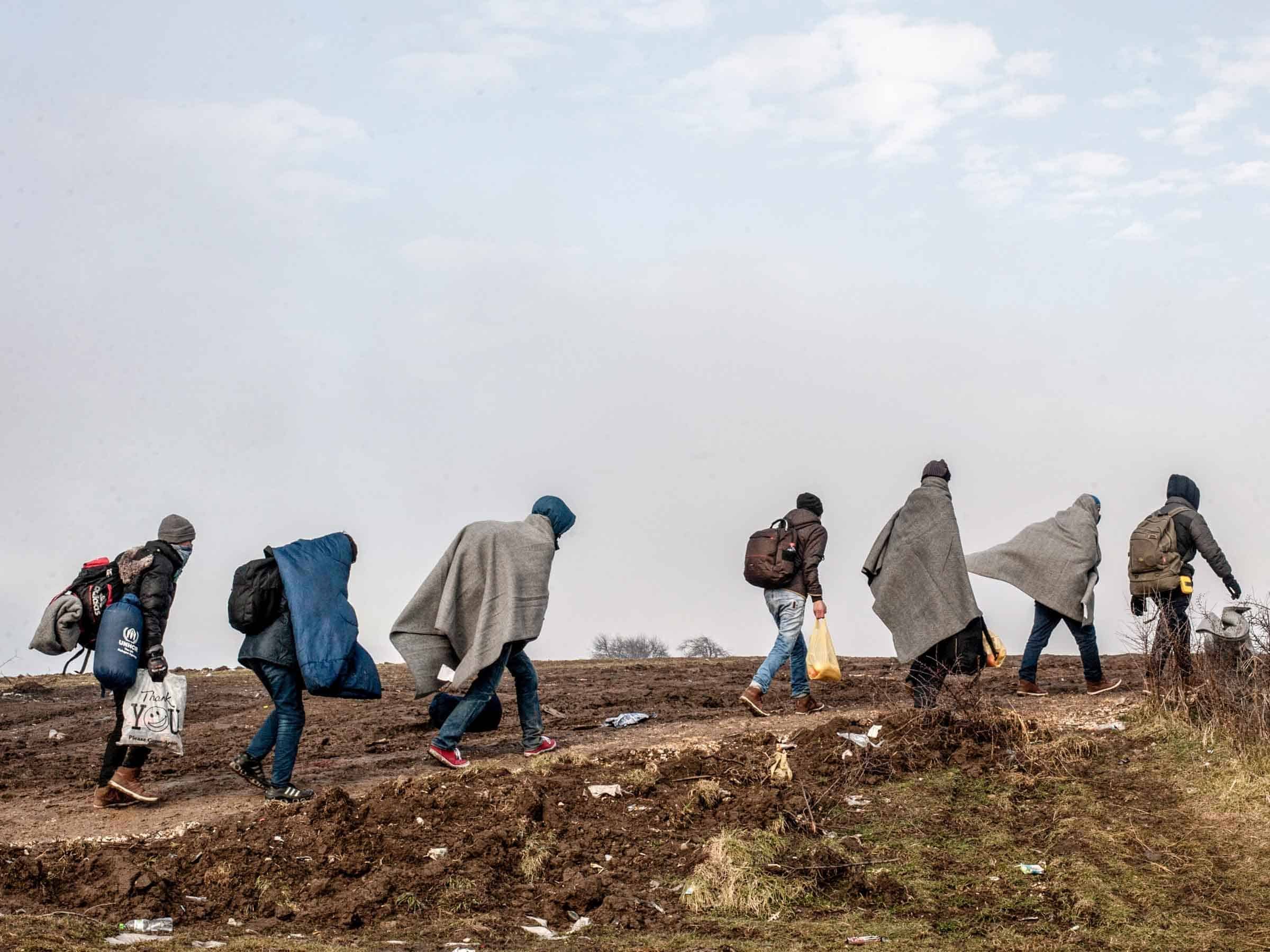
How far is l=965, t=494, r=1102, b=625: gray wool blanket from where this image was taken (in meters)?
11.7

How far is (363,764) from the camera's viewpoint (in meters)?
10.2

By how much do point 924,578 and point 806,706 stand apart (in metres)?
1.58

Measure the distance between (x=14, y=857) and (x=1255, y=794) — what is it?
7.56 m

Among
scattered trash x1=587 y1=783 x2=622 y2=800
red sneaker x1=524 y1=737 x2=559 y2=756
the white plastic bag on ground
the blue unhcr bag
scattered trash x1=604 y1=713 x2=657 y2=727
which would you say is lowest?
scattered trash x1=587 y1=783 x2=622 y2=800

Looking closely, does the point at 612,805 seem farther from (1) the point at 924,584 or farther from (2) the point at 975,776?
(1) the point at 924,584

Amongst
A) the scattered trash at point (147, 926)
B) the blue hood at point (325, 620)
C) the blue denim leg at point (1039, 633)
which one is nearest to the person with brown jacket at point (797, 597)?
the blue denim leg at point (1039, 633)

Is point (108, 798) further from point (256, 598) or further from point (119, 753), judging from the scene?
point (256, 598)

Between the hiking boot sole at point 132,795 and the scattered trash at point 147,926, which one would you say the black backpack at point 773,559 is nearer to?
the hiking boot sole at point 132,795

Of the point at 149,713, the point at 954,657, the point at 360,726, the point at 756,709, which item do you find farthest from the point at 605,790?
the point at 360,726

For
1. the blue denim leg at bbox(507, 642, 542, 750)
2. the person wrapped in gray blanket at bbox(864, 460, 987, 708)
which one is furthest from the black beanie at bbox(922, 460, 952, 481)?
the blue denim leg at bbox(507, 642, 542, 750)

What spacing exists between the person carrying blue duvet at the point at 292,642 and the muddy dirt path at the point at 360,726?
0.33m

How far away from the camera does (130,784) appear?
870cm

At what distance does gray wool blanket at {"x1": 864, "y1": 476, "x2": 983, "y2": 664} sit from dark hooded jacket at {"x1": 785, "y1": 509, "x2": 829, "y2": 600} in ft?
1.70

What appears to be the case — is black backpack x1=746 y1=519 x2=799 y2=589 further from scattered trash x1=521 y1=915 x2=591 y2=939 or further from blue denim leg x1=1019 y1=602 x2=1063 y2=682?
scattered trash x1=521 y1=915 x2=591 y2=939
